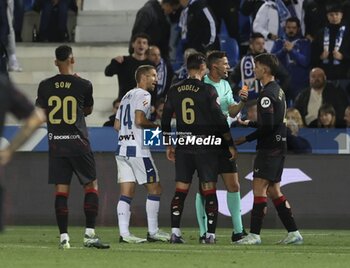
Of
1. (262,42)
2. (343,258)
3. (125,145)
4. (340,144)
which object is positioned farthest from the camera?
(262,42)

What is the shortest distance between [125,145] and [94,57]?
7709 millimetres

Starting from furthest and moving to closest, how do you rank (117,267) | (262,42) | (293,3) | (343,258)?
(293,3) → (262,42) → (343,258) → (117,267)

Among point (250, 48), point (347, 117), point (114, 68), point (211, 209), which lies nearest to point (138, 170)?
point (211, 209)

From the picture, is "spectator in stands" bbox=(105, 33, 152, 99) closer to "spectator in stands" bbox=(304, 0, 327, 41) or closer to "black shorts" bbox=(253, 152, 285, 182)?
"spectator in stands" bbox=(304, 0, 327, 41)

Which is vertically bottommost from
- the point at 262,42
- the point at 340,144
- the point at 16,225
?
the point at 16,225

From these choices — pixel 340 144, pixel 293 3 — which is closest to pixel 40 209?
pixel 340 144

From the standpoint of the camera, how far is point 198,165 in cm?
1556

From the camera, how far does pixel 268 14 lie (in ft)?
72.0

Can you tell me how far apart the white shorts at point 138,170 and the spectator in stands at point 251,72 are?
16.4ft

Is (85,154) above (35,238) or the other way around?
above

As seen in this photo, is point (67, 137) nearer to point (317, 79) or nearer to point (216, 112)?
point (216, 112)

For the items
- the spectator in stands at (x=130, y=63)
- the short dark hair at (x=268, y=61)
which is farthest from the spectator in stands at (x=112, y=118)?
the short dark hair at (x=268, y=61)

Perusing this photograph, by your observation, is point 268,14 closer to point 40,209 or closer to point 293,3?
point 293,3

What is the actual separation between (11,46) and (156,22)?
8.12ft
